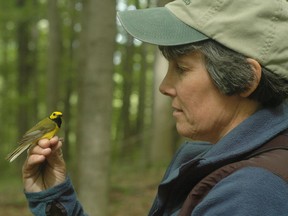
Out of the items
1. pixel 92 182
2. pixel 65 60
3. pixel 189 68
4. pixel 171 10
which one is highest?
pixel 171 10

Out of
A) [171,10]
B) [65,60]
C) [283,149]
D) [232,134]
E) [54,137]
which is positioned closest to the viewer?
[283,149]

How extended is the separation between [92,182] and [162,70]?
7.85m

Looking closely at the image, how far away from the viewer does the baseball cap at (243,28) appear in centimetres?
190

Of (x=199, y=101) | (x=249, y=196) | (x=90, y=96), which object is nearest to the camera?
(x=249, y=196)

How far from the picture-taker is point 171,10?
210 centimetres

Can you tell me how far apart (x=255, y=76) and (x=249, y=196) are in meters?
0.56

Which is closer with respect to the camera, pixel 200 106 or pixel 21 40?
pixel 200 106

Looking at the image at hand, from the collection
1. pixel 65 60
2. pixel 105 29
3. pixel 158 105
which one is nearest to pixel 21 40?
pixel 65 60

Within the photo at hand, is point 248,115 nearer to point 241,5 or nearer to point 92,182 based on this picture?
point 241,5

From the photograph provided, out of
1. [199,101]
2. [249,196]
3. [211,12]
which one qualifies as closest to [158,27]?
[211,12]

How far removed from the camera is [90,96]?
567 centimetres

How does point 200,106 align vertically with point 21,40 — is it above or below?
above

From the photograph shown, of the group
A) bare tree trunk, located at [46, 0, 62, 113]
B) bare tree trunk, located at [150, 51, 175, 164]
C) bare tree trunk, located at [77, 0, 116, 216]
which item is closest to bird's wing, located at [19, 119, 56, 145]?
bare tree trunk, located at [77, 0, 116, 216]

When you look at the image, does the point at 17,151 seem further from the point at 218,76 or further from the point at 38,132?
the point at 218,76
